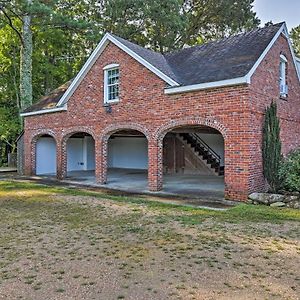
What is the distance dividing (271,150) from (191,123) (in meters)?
2.85

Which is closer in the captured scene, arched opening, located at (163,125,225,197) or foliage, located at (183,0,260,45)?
arched opening, located at (163,125,225,197)

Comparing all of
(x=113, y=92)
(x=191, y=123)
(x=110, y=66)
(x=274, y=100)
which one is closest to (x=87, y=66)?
(x=110, y=66)

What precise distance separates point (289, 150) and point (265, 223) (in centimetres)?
660

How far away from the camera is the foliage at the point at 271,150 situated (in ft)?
36.8

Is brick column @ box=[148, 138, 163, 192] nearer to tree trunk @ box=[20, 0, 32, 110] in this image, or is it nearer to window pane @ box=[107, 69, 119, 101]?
window pane @ box=[107, 69, 119, 101]

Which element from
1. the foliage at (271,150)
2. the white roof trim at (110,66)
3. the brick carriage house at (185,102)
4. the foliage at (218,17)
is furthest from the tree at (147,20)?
the foliage at (271,150)

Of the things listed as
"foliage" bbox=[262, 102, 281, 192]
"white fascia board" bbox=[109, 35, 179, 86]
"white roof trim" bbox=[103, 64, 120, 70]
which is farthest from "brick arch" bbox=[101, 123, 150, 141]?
"foliage" bbox=[262, 102, 281, 192]

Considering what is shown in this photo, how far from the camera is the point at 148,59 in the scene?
13.5 meters

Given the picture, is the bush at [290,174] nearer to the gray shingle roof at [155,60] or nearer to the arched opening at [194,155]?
the gray shingle roof at [155,60]

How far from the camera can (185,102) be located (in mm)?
11914

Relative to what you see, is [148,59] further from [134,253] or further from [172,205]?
[134,253]

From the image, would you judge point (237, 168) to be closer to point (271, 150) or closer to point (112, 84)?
point (271, 150)

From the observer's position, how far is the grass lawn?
4328 millimetres

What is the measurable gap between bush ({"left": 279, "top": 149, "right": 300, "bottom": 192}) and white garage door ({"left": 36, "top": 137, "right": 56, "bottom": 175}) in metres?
13.5
